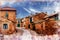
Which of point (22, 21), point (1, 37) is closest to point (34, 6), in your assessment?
point (22, 21)

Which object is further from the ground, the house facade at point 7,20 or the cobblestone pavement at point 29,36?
the house facade at point 7,20

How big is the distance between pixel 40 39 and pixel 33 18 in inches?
9.5

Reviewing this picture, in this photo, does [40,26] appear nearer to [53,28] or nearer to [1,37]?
[53,28]

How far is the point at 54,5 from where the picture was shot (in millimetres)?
1592

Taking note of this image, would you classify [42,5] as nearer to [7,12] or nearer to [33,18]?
[33,18]

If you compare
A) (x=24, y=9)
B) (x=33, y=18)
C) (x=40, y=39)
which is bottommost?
(x=40, y=39)

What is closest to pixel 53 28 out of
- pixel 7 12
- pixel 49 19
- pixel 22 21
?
pixel 49 19

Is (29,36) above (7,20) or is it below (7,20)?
below

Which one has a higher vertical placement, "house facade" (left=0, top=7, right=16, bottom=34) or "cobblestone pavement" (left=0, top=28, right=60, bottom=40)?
"house facade" (left=0, top=7, right=16, bottom=34)

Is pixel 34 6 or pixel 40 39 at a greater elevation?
pixel 34 6

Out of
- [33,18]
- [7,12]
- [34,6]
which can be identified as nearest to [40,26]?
[33,18]

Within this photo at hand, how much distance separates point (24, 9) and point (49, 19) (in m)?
0.30

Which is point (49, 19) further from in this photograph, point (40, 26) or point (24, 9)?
A: point (24, 9)

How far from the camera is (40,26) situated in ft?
5.10
